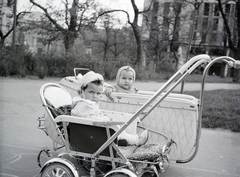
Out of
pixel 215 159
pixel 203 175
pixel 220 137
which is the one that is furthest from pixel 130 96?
pixel 220 137

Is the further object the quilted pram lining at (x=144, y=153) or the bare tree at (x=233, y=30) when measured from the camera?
the bare tree at (x=233, y=30)

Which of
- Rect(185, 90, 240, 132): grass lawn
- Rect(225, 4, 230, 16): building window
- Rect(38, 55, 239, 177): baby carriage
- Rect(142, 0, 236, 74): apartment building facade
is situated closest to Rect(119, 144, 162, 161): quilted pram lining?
Rect(38, 55, 239, 177): baby carriage

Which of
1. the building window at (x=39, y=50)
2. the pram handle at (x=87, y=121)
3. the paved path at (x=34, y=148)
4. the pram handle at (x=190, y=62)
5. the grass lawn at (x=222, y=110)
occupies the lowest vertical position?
the paved path at (x=34, y=148)

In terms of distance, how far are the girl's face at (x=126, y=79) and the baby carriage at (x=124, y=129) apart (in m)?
0.49

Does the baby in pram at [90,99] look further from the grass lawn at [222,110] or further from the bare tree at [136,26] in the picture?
the bare tree at [136,26]

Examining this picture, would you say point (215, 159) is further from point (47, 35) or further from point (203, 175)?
point (47, 35)

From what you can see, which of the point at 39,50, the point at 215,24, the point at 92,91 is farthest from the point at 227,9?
the point at 92,91

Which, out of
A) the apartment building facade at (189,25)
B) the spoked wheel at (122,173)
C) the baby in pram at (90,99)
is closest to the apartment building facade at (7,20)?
the apartment building facade at (189,25)

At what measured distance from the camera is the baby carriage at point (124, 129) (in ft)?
6.73

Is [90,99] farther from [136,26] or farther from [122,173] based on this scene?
[136,26]

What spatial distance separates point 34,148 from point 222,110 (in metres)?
4.04

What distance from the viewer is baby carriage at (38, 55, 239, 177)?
2.05 metres

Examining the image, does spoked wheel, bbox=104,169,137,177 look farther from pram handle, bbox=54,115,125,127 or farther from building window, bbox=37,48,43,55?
building window, bbox=37,48,43,55

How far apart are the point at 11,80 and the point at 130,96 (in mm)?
4601
